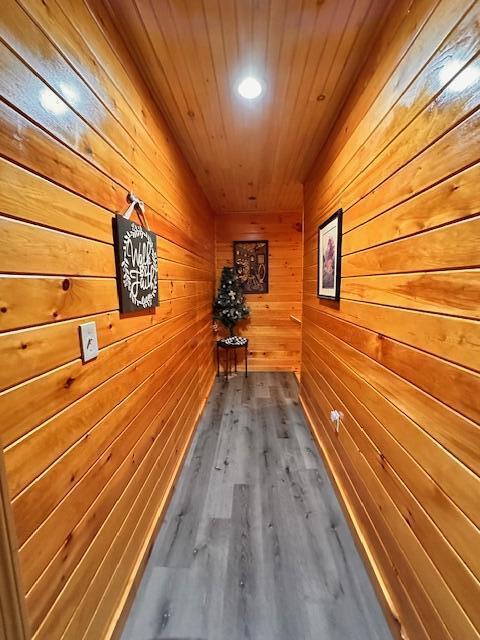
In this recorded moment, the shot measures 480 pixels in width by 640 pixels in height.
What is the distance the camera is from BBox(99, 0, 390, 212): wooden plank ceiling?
1064 millimetres

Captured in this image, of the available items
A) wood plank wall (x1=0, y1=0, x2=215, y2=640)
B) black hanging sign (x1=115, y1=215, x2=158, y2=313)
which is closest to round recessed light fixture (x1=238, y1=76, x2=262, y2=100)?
wood plank wall (x1=0, y1=0, x2=215, y2=640)

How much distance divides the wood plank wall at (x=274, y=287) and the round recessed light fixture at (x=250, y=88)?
8.13 feet

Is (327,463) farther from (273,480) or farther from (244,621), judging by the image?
(244,621)

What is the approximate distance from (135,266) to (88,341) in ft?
1.56

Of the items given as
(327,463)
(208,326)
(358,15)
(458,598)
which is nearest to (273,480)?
(327,463)

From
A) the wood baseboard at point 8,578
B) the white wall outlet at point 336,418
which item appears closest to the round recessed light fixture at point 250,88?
the wood baseboard at point 8,578

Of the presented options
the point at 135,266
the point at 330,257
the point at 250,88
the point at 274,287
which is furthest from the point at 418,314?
the point at 274,287

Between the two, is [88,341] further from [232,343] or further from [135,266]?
[232,343]

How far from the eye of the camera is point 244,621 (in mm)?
1079

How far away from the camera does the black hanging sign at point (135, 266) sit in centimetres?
109

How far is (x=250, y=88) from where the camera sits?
147cm

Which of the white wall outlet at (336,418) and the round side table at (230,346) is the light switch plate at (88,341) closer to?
the white wall outlet at (336,418)

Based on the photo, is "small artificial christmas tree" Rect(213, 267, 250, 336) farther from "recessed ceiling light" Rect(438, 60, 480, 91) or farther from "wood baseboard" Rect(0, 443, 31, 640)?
"wood baseboard" Rect(0, 443, 31, 640)

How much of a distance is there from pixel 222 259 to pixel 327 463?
3.14 m
